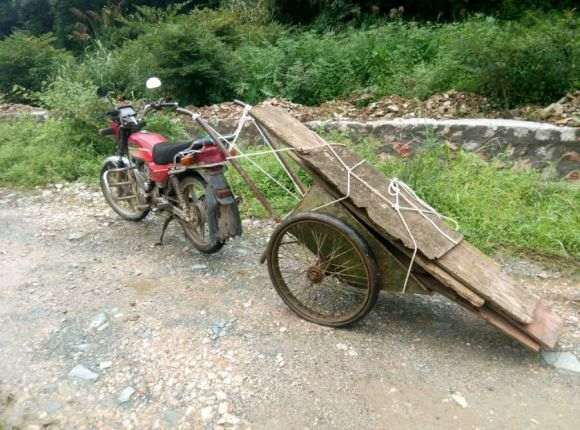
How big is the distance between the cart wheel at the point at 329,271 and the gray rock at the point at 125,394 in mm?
1048

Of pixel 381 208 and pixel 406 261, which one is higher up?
pixel 381 208

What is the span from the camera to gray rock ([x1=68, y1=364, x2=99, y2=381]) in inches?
114

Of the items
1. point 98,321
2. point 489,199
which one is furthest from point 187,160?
point 489,199

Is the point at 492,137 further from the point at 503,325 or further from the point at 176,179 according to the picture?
the point at 176,179

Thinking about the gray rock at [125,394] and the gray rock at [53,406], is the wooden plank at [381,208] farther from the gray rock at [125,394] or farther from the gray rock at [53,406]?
the gray rock at [53,406]

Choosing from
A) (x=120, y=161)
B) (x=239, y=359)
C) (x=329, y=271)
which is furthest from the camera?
(x=120, y=161)

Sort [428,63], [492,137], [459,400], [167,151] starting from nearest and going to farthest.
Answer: [459,400]
[167,151]
[492,137]
[428,63]

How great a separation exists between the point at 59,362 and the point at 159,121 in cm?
371

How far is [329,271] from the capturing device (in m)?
3.20

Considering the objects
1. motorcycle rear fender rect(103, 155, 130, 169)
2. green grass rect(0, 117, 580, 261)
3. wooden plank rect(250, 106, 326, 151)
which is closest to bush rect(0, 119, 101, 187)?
green grass rect(0, 117, 580, 261)

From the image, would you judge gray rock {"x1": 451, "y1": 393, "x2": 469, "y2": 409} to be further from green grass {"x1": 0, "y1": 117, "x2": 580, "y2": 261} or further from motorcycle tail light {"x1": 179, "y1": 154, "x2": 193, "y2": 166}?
motorcycle tail light {"x1": 179, "y1": 154, "x2": 193, "y2": 166}

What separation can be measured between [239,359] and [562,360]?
1825mm

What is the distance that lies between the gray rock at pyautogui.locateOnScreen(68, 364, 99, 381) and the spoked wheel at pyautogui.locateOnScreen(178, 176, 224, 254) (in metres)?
1.28

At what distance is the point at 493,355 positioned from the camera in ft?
9.59
